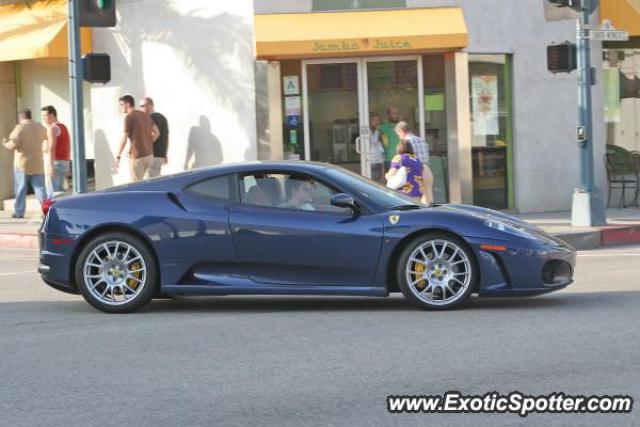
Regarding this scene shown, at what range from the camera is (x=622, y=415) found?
6.49m

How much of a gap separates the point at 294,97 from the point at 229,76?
114 cm

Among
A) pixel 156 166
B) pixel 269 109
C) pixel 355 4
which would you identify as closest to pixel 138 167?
pixel 156 166

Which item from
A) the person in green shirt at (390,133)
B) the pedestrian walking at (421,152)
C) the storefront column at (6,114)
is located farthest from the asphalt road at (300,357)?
the storefront column at (6,114)

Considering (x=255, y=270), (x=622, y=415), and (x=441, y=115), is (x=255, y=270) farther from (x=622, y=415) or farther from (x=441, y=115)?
(x=441, y=115)

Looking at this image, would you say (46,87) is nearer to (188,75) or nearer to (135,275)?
(188,75)

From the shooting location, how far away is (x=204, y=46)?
70.4 feet

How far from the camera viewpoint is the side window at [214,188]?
10.7 metres

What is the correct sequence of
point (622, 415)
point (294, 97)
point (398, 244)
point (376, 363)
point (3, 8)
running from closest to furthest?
point (622, 415), point (376, 363), point (398, 244), point (294, 97), point (3, 8)

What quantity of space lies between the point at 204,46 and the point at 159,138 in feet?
5.70

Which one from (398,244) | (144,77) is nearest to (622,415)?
(398,244)

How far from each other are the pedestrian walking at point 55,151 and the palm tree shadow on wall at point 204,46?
62.9 inches

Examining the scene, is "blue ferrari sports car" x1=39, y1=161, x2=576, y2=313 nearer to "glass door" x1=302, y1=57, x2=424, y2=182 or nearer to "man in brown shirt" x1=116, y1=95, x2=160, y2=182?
"man in brown shirt" x1=116, y1=95, x2=160, y2=182

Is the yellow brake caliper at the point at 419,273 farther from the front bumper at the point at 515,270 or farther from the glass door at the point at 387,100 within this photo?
the glass door at the point at 387,100

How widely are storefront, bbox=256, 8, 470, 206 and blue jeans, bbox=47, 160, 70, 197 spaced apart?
3.64 m
